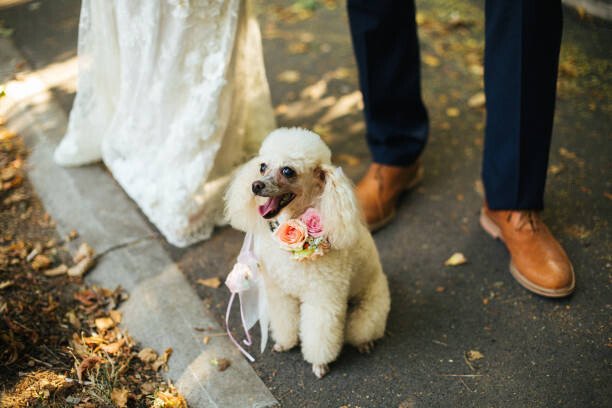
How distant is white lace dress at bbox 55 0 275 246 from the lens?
7.55ft

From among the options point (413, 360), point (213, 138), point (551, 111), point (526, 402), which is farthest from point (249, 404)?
point (551, 111)

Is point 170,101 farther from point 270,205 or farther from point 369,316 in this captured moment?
point 369,316

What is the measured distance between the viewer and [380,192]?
8.95 feet

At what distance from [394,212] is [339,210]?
1.19m

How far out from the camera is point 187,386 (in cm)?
200

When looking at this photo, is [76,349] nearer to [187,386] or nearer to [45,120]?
[187,386]

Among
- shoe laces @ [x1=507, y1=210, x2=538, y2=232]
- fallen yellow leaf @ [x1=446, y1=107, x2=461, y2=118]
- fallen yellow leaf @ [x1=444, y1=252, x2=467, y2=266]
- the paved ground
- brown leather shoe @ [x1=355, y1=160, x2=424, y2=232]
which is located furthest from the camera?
fallen yellow leaf @ [x1=446, y1=107, x2=461, y2=118]

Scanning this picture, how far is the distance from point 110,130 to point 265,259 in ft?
4.15

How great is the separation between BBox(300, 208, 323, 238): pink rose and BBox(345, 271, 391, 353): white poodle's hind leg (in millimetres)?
453

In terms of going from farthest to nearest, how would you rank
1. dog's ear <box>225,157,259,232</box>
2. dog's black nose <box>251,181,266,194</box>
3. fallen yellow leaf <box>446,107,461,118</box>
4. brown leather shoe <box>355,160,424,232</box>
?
fallen yellow leaf <box>446,107,461,118</box>, brown leather shoe <box>355,160,424,232</box>, dog's ear <box>225,157,259,232</box>, dog's black nose <box>251,181,266,194</box>

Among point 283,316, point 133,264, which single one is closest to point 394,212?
point 283,316

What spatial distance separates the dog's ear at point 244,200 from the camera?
1826 millimetres

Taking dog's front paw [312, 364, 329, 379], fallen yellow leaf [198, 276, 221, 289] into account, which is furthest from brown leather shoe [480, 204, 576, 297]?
fallen yellow leaf [198, 276, 221, 289]

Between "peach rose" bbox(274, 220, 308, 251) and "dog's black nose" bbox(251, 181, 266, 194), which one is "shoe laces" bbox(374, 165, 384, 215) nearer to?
"peach rose" bbox(274, 220, 308, 251)
